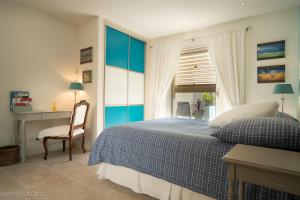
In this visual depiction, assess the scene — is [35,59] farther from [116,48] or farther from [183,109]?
[183,109]

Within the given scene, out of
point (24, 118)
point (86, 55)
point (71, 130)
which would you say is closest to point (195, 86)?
point (86, 55)

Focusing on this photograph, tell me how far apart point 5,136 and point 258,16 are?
15.8 feet

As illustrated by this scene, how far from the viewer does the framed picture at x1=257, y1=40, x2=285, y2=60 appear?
3.01m

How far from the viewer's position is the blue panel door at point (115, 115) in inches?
142

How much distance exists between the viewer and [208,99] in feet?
12.9

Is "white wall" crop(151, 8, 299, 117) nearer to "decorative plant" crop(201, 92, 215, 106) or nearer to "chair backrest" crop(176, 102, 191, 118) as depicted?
"decorative plant" crop(201, 92, 215, 106)

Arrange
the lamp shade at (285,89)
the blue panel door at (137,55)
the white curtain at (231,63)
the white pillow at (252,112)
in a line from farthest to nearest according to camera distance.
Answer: the blue panel door at (137,55), the white curtain at (231,63), the lamp shade at (285,89), the white pillow at (252,112)

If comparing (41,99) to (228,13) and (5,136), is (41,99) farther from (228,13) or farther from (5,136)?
(228,13)

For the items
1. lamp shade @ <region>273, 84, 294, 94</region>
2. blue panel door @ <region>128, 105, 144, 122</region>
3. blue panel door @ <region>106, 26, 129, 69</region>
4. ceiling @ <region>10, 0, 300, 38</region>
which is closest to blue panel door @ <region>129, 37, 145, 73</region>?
blue panel door @ <region>106, 26, 129, 69</region>

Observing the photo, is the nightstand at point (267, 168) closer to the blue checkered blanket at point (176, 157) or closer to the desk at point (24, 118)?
the blue checkered blanket at point (176, 157)

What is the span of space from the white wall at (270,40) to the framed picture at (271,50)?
0.22 feet

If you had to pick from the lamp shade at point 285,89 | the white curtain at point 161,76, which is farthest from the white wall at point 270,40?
the white curtain at point 161,76

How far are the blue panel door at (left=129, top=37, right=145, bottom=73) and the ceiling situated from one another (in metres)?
0.54

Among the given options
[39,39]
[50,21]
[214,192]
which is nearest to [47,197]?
[214,192]
